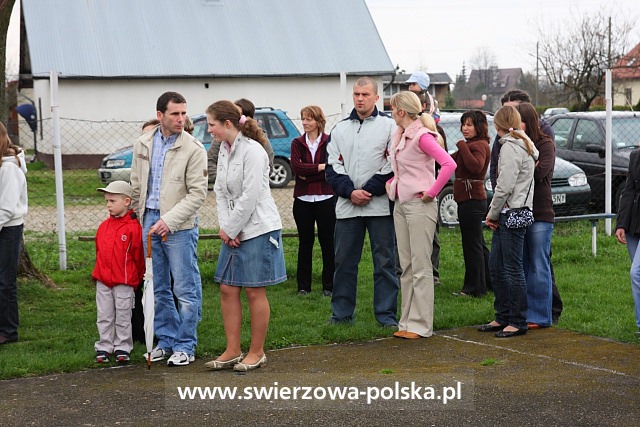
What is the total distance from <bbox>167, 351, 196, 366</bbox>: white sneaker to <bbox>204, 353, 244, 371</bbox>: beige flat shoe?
0.73 feet

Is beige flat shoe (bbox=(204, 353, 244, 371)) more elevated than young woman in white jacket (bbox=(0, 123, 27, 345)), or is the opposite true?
young woman in white jacket (bbox=(0, 123, 27, 345))

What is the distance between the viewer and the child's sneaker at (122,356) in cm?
691

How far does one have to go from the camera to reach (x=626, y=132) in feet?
50.2

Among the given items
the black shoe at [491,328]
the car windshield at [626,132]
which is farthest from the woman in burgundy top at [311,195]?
the car windshield at [626,132]

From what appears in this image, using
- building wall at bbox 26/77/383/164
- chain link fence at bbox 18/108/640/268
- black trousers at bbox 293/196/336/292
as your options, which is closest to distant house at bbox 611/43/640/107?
building wall at bbox 26/77/383/164

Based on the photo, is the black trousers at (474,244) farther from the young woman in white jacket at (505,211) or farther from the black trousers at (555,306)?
the young woman in white jacket at (505,211)

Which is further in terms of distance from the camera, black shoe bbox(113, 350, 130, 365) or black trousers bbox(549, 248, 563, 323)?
black trousers bbox(549, 248, 563, 323)

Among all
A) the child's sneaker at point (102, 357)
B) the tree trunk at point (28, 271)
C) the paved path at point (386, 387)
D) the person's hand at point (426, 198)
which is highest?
the person's hand at point (426, 198)

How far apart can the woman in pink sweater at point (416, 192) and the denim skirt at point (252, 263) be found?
1.46 metres

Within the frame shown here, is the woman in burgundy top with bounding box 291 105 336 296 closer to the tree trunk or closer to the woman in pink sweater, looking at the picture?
the woman in pink sweater

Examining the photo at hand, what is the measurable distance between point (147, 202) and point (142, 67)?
78.4ft

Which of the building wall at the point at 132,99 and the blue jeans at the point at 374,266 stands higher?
the building wall at the point at 132,99

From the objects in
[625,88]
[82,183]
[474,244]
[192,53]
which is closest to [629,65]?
[625,88]

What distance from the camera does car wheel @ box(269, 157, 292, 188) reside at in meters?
19.7
